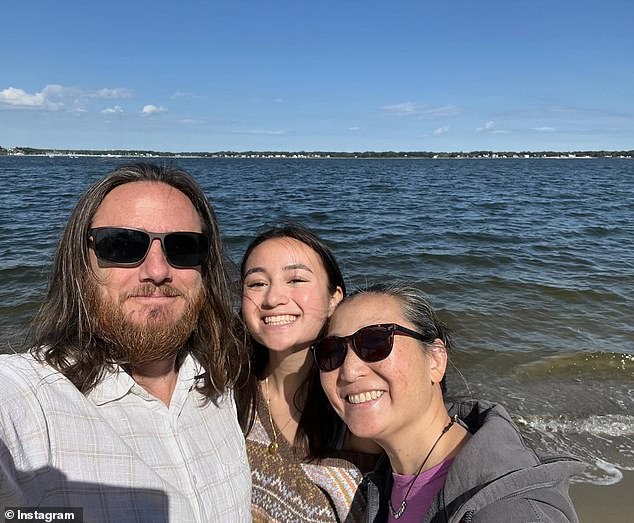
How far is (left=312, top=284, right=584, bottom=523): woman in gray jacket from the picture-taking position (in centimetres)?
196

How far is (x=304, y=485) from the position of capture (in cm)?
267

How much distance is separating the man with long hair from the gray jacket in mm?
1094

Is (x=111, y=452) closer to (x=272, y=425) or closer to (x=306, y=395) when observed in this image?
(x=272, y=425)

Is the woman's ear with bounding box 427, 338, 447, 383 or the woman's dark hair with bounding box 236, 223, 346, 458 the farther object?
the woman's dark hair with bounding box 236, 223, 346, 458

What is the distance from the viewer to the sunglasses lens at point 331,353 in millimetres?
2457

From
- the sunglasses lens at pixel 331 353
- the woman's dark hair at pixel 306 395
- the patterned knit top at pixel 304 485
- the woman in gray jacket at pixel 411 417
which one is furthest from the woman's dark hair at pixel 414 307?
the patterned knit top at pixel 304 485

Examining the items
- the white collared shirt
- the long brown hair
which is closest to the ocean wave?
the long brown hair

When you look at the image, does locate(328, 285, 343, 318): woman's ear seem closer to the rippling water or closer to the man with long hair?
the man with long hair

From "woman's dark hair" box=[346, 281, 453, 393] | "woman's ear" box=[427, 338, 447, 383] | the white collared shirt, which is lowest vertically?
the white collared shirt

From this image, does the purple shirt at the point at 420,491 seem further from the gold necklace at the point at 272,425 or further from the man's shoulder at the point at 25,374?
the man's shoulder at the point at 25,374

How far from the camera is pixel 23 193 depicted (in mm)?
28578

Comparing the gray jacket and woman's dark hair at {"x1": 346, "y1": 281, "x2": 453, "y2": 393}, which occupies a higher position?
woman's dark hair at {"x1": 346, "y1": 281, "x2": 453, "y2": 393}

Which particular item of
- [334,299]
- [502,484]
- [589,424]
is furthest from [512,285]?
[502,484]

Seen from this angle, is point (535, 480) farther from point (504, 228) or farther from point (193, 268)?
point (504, 228)
